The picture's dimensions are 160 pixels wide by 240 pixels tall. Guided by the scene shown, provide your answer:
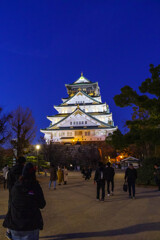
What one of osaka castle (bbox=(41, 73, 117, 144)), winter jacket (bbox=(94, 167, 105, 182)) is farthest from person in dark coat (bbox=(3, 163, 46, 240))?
osaka castle (bbox=(41, 73, 117, 144))

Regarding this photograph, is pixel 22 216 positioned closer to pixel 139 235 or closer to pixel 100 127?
pixel 139 235

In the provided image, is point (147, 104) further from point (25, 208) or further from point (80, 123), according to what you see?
point (80, 123)

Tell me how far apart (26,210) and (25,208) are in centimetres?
3

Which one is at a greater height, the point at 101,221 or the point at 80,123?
the point at 80,123

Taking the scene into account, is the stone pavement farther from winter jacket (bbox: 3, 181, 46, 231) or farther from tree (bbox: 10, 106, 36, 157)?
tree (bbox: 10, 106, 36, 157)

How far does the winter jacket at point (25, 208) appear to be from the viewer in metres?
3.24

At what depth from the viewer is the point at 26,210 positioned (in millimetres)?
3279

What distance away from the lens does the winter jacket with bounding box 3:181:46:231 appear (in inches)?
128

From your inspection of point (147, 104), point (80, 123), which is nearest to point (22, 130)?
point (147, 104)

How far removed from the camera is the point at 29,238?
327cm

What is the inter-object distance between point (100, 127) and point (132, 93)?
37.9m

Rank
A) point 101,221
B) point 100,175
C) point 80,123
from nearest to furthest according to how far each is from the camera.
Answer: point 101,221 → point 100,175 → point 80,123

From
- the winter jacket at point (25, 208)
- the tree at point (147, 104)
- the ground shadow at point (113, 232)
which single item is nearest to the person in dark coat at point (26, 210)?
the winter jacket at point (25, 208)

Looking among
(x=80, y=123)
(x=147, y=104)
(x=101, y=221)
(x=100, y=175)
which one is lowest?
(x=101, y=221)
